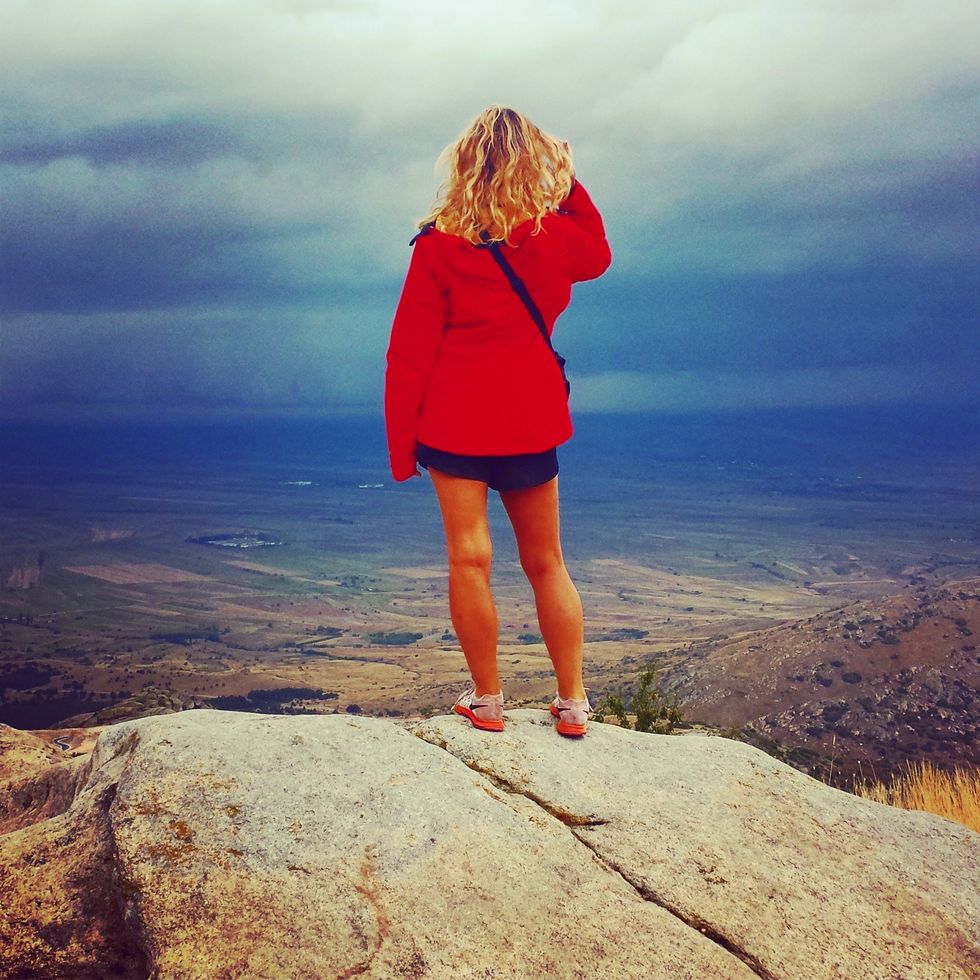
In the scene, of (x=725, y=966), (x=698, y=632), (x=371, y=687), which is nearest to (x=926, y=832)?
(x=725, y=966)

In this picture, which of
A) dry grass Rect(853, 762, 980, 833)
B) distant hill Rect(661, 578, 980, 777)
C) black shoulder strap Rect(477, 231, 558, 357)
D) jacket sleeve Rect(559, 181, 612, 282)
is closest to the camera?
black shoulder strap Rect(477, 231, 558, 357)

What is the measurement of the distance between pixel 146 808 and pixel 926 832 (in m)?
5.15

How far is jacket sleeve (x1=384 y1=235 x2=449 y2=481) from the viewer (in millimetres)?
5406

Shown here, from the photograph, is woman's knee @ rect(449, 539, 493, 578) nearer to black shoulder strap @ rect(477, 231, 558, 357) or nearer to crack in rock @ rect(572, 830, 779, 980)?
black shoulder strap @ rect(477, 231, 558, 357)

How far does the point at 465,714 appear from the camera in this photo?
6398mm

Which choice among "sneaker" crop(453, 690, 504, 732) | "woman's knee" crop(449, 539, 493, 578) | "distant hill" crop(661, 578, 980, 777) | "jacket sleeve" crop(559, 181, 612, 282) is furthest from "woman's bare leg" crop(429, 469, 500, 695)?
"distant hill" crop(661, 578, 980, 777)

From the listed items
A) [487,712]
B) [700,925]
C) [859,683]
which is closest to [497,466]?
[487,712]

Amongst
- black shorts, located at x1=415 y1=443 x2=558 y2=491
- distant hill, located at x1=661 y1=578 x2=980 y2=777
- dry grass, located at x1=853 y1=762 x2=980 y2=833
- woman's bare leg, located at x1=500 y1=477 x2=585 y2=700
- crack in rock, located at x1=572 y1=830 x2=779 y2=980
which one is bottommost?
distant hill, located at x1=661 y1=578 x2=980 y2=777

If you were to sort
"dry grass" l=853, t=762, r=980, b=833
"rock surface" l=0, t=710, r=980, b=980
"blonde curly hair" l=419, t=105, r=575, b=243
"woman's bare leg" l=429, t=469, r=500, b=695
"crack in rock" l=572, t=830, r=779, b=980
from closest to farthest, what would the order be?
"rock surface" l=0, t=710, r=980, b=980, "crack in rock" l=572, t=830, r=779, b=980, "blonde curly hair" l=419, t=105, r=575, b=243, "woman's bare leg" l=429, t=469, r=500, b=695, "dry grass" l=853, t=762, r=980, b=833

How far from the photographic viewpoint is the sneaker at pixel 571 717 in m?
6.33

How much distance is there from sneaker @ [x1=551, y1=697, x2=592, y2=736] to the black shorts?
1.64m

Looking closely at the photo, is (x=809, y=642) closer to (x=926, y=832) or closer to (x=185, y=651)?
(x=926, y=832)

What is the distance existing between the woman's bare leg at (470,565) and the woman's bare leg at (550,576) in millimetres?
254

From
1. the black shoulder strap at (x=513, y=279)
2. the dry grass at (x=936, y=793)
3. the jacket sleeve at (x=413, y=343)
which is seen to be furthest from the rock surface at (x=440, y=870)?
the dry grass at (x=936, y=793)
